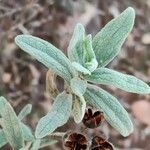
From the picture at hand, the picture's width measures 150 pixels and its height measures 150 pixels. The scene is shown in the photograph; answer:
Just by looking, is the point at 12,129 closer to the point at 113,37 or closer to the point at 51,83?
the point at 51,83

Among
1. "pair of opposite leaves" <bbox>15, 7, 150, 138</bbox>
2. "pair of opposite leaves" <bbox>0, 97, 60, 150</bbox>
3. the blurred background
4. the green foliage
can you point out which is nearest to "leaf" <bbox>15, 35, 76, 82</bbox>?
"pair of opposite leaves" <bbox>15, 7, 150, 138</bbox>

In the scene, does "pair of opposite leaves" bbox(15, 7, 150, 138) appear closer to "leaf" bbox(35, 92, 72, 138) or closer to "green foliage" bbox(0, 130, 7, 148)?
"leaf" bbox(35, 92, 72, 138)

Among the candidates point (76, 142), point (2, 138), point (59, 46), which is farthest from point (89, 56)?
point (59, 46)

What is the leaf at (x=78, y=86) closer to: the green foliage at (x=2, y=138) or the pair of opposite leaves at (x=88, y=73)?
the pair of opposite leaves at (x=88, y=73)

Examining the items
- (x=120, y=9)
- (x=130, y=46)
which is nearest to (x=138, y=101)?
(x=130, y=46)

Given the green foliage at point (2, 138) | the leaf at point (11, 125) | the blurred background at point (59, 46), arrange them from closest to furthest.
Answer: the leaf at point (11, 125) → the green foliage at point (2, 138) → the blurred background at point (59, 46)

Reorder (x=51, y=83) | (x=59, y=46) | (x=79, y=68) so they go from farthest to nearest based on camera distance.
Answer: (x=59, y=46) → (x=51, y=83) → (x=79, y=68)

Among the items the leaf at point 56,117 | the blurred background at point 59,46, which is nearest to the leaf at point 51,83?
the leaf at point 56,117
